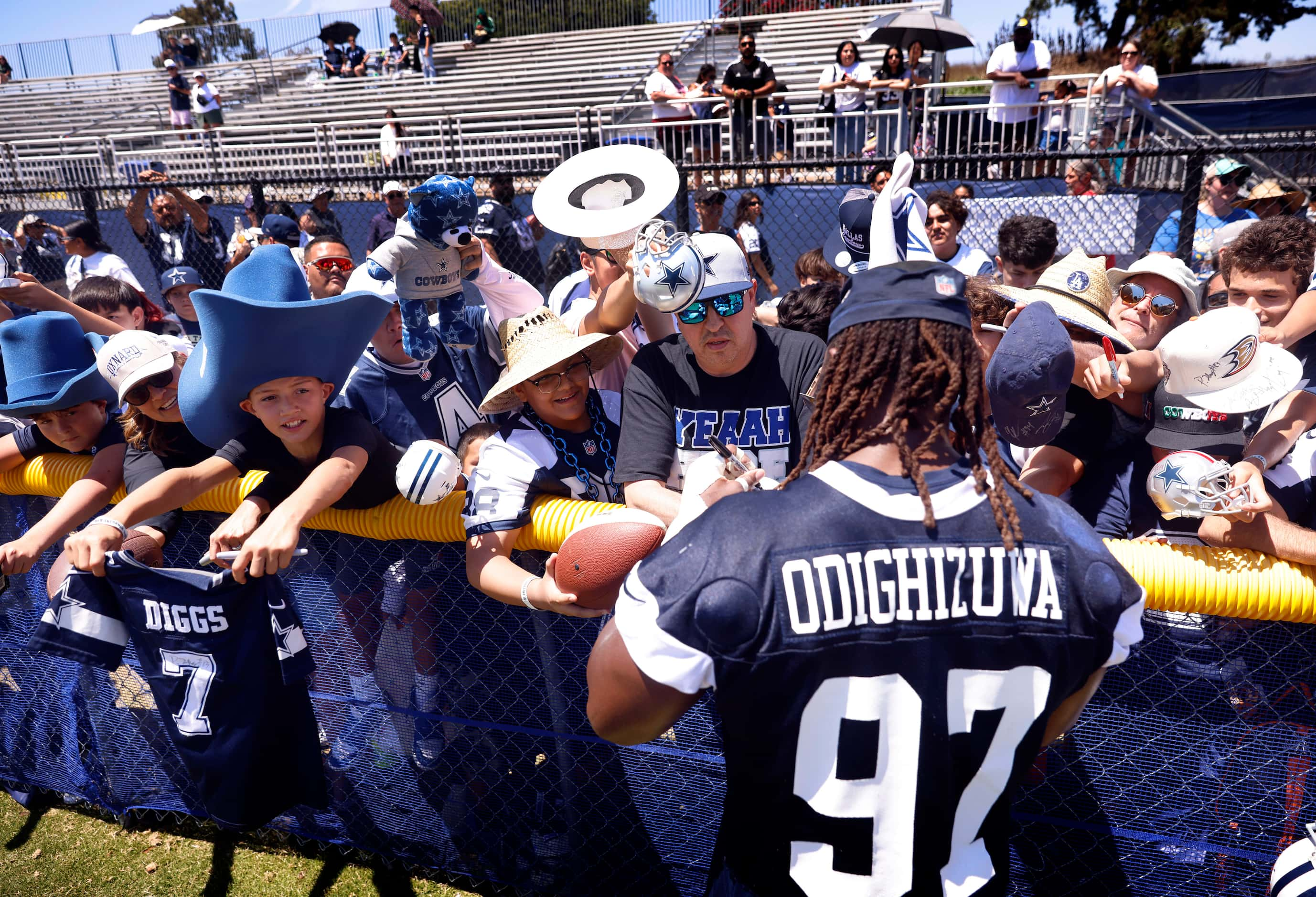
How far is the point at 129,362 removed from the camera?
8.55 feet

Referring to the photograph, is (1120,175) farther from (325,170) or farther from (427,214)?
(325,170)

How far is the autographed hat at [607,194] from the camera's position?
2826 mm

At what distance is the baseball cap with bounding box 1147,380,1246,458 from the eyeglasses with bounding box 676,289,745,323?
3.69ft

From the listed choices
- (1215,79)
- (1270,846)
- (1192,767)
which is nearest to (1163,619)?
(1192,767)

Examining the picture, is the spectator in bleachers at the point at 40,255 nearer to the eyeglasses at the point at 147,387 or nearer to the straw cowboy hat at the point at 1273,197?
the eyeglasses at the point at 147,387

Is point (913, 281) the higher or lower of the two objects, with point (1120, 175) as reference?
higher

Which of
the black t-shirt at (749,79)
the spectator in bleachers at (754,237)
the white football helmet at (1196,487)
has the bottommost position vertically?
the spectator in bleachers at (754,237)

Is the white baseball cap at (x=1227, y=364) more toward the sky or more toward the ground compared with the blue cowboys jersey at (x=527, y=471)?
more toward the sky

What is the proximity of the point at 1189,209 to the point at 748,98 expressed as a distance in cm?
650

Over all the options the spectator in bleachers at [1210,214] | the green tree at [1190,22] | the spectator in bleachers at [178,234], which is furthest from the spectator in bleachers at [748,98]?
the green tree at [1190,22]

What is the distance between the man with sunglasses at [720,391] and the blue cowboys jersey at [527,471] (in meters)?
0.17

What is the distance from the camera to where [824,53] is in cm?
1761

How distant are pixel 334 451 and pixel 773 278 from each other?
7.50 m

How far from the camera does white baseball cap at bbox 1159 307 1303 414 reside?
1.99 meters
